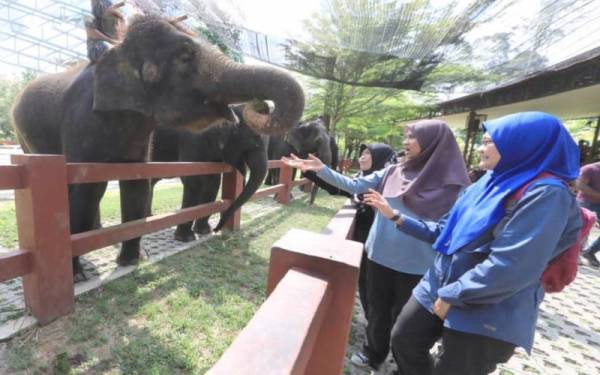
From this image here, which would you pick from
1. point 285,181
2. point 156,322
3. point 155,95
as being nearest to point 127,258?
point 156,322

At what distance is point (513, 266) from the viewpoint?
1336mm

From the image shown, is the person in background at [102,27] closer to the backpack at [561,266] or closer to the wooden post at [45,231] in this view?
the wooden post at [45,231]

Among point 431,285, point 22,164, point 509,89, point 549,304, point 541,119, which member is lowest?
point 549,304

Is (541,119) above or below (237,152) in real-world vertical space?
above

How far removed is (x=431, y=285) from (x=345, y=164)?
45.4ft

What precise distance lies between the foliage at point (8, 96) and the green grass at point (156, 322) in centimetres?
3069

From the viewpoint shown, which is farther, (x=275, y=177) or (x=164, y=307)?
(x=275, y=177)

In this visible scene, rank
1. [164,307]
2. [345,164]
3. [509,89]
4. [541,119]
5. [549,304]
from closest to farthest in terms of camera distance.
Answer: [541,119] < [164,307] < [549,304] < [509,89] < [345,164]

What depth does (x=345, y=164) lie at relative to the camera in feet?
50.8

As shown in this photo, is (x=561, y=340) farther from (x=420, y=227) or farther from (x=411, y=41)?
(x=411, y=41)

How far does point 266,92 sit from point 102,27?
2123 millimetres

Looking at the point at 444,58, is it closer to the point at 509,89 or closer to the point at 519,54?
the point at 519,54

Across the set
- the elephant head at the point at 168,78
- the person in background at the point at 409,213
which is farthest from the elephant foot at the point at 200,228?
the person in background at the point at 409,213

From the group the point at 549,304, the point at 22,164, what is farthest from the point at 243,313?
the point at 549,304
